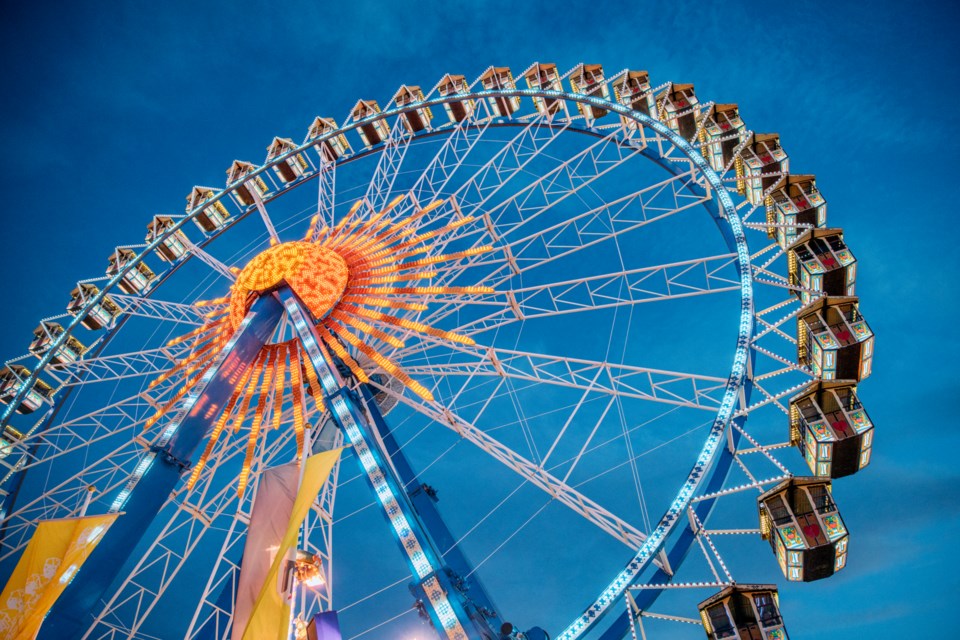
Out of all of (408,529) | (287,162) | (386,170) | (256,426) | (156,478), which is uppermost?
(287,162)

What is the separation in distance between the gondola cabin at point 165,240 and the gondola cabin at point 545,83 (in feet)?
31.6

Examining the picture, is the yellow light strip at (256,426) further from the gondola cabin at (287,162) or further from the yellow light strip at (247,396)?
the gondola cabin at (287,162)

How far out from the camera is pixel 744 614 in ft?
21.7

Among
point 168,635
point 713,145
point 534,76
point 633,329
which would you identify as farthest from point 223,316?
point 633,329

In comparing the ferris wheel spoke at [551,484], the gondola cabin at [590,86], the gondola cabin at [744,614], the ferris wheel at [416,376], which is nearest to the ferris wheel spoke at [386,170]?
the ferris wheel at [416,376]

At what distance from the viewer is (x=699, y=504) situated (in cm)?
797

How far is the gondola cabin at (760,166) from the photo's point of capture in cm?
1160

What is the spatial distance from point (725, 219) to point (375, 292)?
6811 millimetres

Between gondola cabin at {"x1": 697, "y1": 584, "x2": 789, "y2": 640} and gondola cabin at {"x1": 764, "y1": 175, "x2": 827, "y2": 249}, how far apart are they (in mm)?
6547

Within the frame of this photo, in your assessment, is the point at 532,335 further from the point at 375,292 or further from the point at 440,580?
the point at 440,580

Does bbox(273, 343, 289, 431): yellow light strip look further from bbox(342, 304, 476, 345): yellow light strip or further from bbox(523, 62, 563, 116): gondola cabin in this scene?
bbox(523, 62, 563, 116): gondola cabin

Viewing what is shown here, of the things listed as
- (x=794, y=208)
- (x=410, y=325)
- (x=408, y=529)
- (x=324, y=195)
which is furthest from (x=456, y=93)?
(x=408, y=529)

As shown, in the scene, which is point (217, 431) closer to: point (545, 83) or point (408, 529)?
point (408, 529)

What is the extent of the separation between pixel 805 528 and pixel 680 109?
9.51m
